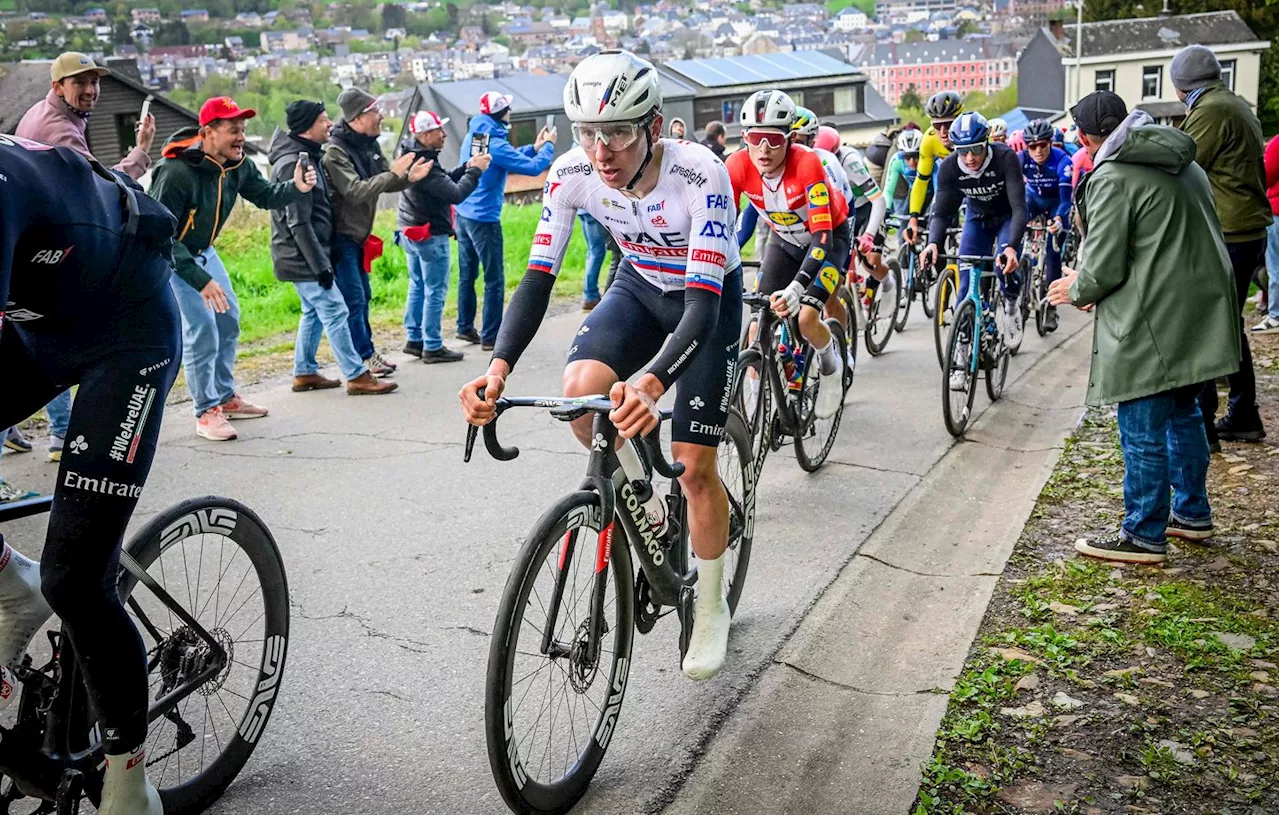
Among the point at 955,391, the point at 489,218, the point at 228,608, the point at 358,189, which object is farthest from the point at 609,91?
the point at 489,218

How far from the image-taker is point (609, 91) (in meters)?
3.80

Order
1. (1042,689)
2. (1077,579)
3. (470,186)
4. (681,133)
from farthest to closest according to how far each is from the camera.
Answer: (681,133)
(470,186)
(1077,579)
(1042,689)

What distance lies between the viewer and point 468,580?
5.57 meters

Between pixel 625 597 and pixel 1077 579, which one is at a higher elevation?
pixel 625 597

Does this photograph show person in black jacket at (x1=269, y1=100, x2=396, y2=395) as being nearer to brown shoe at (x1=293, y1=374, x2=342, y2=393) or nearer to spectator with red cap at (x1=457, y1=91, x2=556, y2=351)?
brown shoe at (x1=293, y1=374, x2=342, y2=393)

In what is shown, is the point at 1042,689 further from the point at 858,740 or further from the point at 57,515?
the point at 57,515

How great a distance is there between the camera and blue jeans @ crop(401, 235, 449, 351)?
10.8 meters

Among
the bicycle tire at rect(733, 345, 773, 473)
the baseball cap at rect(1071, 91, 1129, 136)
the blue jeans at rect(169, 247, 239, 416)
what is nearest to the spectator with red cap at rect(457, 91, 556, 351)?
the blue jeans at rect(169, 247, 239, 416)

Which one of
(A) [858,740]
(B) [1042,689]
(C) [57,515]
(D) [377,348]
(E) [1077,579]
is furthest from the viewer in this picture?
(D) [377,348]

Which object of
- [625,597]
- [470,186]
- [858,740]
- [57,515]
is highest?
[470,186]

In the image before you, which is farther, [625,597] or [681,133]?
[681,133]

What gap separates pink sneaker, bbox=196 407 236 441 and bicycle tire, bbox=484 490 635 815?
16.8ft

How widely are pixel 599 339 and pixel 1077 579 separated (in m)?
2.71

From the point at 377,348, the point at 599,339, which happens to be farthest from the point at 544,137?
the point at 599,339
